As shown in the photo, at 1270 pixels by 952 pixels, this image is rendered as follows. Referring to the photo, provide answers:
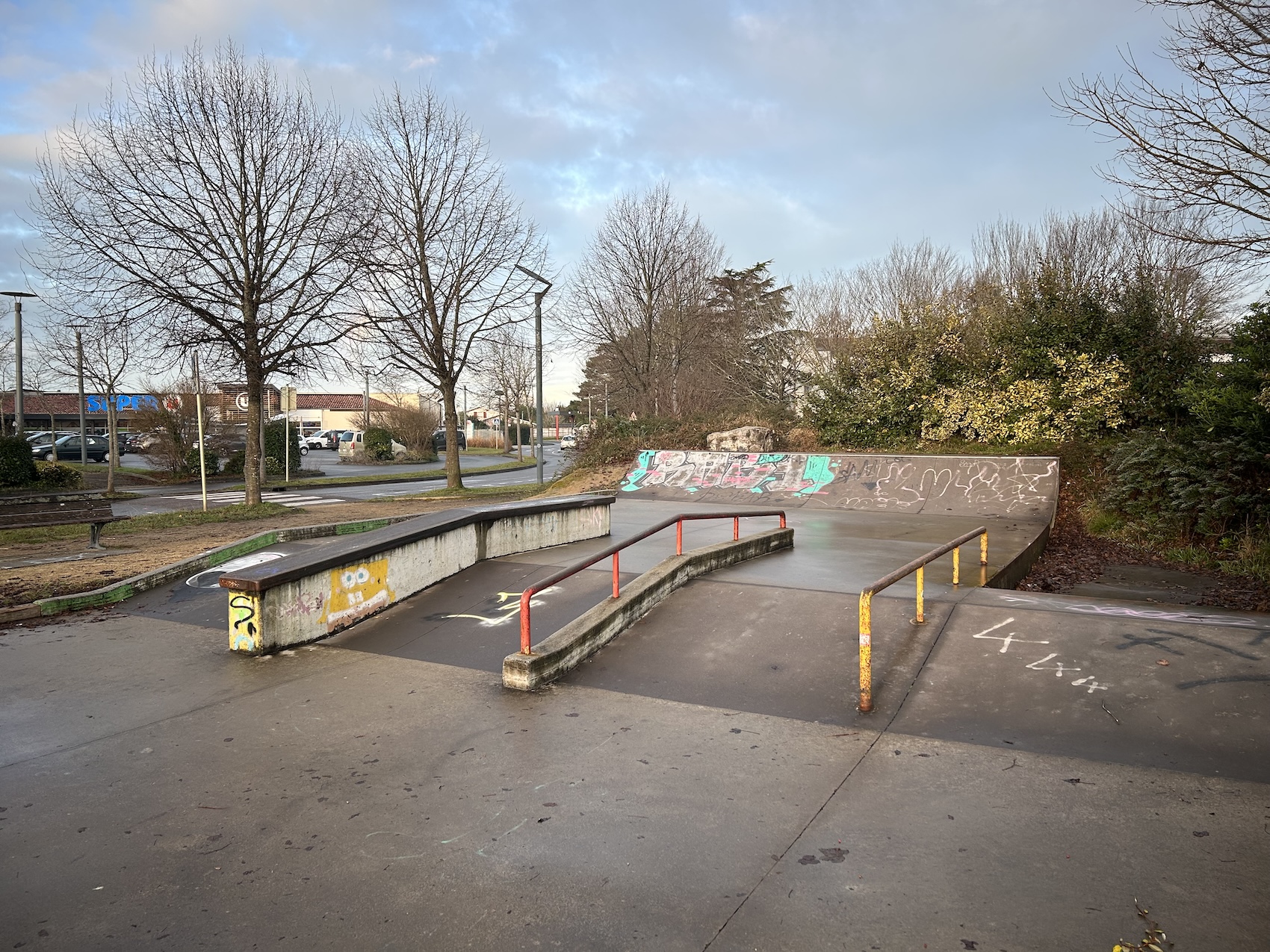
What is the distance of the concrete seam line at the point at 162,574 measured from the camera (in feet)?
25.4

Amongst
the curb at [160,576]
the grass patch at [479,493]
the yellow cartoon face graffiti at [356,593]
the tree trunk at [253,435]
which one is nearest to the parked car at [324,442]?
the grass patch at [479,493]

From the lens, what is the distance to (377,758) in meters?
4.41

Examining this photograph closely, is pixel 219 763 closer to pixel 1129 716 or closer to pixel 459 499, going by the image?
pixel 1129 716

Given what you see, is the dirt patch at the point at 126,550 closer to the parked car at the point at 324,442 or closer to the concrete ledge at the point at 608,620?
the concrete ledge at the point at 608,620

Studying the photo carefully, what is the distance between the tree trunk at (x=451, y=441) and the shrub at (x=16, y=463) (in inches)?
440

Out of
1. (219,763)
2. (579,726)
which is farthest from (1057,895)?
(219,763)

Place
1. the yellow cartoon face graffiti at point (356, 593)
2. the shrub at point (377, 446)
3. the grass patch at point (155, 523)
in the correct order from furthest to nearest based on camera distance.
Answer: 1. the shrub at point (377, 446)
2. the grass patch at point (155, 523)
3. the yellow cartoon face graffiti at point (356, 593)

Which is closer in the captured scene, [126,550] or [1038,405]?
[126,550]

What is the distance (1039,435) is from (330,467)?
99.0 ft

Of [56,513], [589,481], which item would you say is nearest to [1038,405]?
[589,481]

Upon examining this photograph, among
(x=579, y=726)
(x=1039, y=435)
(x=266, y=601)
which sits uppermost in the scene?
(x=1039, y=435)

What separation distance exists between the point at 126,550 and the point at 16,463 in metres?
13.1

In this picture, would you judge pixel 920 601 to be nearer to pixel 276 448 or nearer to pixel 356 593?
pixel 356 593

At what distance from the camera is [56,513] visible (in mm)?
11125
